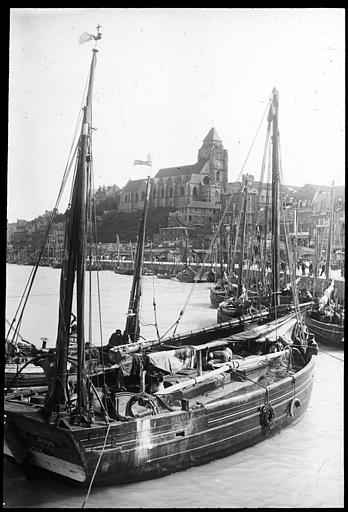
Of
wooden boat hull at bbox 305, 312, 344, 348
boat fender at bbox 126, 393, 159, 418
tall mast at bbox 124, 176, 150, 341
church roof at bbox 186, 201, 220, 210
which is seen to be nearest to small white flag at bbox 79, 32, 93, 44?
tall mast at bbox 124, 176, 150, 341

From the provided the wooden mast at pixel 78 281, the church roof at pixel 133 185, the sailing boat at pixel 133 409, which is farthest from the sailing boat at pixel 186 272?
the wooden mast at pixel 78 281

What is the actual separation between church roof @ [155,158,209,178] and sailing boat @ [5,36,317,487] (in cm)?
250

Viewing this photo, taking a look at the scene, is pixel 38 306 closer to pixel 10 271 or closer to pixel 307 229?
pixel 10 271

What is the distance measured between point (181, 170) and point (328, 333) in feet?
20.9

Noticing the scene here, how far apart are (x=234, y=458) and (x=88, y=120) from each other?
4851 millimetres

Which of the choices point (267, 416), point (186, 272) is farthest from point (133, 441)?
point (186, 272)

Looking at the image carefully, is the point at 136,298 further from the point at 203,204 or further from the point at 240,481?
the point at 203,204

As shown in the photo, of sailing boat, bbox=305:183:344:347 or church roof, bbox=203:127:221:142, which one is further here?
sailing boat, bbox=305:183:344:347

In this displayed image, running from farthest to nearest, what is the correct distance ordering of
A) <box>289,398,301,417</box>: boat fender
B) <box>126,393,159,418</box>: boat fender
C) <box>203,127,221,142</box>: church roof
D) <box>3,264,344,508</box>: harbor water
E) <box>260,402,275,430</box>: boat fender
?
<box>289,398,301,417</box>: boat fender
<box>260,402,275,430</box>: boat fender
<box>203,127,221,142</box>: church roof
<box>126,393,159,418</box>: boat fender
<box>3,264,344,508</box>: harbor water

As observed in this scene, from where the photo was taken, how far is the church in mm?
7586

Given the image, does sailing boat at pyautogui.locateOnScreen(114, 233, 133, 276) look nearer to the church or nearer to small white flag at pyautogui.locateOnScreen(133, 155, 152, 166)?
the church

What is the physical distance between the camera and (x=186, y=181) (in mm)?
7828

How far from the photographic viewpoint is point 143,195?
8.80 meters

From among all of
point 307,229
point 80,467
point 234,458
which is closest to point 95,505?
point 80,467
